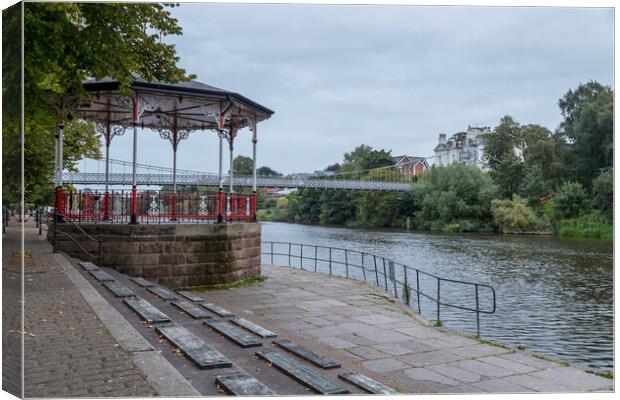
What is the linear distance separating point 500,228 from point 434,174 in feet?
37.3

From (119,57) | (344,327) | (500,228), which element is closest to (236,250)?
(344,327)

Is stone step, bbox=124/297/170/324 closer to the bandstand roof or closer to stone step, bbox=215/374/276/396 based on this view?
stone step, bbox=215/374/276/396

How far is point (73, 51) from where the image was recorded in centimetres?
714

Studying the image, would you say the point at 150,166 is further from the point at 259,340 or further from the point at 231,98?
the point at 259,340

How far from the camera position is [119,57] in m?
7.53

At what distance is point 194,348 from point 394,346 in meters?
2.85

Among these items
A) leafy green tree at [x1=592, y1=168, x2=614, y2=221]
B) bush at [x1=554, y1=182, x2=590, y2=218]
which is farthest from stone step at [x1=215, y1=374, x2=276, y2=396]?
bush at [x1=554, y1=182, x2=590, y2=218]

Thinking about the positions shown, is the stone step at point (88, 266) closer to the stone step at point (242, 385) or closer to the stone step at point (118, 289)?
the stone step at point (118, 289)

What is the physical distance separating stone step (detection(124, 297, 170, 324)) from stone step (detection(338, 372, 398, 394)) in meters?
2.26

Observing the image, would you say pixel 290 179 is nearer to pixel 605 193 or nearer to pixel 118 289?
pixel 605 193

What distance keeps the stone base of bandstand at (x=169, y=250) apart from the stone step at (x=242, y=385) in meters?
7.00

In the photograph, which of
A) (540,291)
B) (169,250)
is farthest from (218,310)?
(540,291)

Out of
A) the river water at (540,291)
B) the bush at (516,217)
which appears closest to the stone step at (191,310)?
the river water at (540,291)

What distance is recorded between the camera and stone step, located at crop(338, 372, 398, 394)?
4.35 metres
